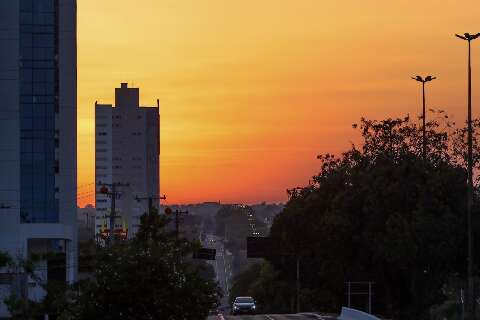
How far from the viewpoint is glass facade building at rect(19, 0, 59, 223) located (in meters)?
114

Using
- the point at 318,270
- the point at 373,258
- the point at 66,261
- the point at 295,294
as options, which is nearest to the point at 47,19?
the point at 66,261

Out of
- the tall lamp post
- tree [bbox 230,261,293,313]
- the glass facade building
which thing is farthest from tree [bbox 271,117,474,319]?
the glass facade building

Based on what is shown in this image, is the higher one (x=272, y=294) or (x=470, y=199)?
(x=470, y=199)

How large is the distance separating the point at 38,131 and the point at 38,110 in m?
2.06

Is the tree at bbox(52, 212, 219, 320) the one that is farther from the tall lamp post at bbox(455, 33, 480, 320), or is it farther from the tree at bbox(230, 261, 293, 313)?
the tree at bbox(230, 261, 293, 313)

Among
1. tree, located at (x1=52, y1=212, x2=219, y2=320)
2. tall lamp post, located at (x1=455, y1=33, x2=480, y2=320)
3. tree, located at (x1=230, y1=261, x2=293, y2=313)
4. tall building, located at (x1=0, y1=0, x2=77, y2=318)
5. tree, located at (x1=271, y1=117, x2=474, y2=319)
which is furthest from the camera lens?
tree, located at (x1=230, y1=261, x2=293, y2=313)

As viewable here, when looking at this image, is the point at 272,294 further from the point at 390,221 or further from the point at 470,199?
the point at 470,199

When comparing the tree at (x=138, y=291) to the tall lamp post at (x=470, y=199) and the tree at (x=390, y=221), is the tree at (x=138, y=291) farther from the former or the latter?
the tree at (x=390, y=221)

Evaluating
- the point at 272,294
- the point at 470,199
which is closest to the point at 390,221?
the point at 470,199

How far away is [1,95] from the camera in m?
110

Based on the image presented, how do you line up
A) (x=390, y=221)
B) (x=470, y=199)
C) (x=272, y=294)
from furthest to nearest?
(x=272, y=294) < (x=390, y=221) < (x=470, y=199)

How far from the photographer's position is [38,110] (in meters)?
115

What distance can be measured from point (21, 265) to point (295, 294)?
73978mm

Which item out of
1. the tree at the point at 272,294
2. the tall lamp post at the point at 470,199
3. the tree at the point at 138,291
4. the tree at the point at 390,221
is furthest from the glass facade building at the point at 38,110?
the tree at the point at 138,291
